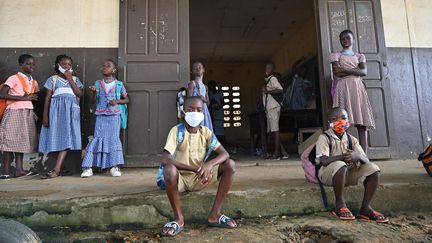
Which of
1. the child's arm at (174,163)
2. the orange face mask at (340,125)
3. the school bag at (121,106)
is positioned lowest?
the child's arm at (174,163)

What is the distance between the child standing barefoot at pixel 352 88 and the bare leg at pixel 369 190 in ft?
5.79

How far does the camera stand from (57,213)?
7.88ft

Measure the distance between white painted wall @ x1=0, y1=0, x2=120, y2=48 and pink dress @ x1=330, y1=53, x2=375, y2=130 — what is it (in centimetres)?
325

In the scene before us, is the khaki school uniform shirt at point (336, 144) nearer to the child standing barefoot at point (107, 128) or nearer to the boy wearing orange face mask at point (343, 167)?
the boy wearing orange face mask at point (343, 167)

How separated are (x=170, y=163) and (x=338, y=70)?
9.67 feet

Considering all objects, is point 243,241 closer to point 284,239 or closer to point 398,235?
point 284,239

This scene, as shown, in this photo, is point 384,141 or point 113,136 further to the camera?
point 384,141

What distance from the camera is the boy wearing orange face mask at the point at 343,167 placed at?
2477 millimetres

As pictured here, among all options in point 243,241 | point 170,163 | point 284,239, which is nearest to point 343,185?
point 284,239

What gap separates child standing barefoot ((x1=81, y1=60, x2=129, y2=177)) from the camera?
386cm

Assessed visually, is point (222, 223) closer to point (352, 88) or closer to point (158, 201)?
point (158, 201)

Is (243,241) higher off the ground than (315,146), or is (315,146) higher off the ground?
(315,146)

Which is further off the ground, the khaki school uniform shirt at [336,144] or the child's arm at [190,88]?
the child's arm at [190,88]

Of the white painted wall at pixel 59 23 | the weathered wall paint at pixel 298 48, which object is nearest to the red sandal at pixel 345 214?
the white painted wall at pixel 59 23
